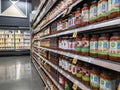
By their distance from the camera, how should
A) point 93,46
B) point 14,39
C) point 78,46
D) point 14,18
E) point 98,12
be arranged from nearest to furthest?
point 98,12 < point 93,46 < point 78,46 < point 14,39 < point 14,18

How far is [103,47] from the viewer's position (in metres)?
1.16

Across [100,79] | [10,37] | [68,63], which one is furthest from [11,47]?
[100,79]

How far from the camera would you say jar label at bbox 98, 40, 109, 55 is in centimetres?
112

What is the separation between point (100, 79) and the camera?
3.91 feet

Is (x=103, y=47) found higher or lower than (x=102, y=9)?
lower

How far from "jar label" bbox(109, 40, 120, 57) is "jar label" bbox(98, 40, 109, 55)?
0.19 ft

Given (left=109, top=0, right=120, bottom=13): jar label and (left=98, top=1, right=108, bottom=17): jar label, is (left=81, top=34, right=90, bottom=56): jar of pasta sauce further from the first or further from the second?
(left=109, top=0, right=120, bottom=13): jar label

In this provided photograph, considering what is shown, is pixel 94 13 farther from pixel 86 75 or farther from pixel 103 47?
pixel 86 75

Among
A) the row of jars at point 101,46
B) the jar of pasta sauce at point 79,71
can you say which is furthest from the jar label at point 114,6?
the jar of pasta sauce at point 79,71

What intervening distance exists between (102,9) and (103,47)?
0.30m

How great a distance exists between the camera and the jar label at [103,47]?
1.12 metres

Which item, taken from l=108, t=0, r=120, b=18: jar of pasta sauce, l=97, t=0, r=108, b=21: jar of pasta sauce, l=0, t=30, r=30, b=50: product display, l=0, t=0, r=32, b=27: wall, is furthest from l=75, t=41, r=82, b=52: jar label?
l=0, t=0, r=32, b=27: wall

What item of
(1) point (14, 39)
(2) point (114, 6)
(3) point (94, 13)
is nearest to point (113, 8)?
(2) point (114, 6)

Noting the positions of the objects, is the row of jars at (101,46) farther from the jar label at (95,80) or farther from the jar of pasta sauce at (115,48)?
the jar label at (95,80)
